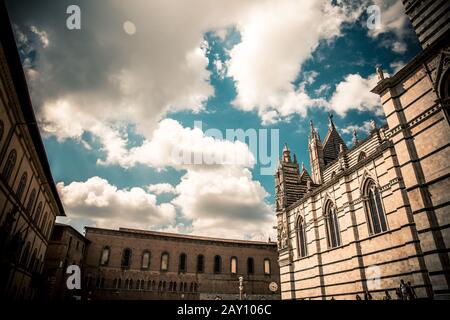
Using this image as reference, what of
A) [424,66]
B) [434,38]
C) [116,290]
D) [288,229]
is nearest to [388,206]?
[424,66]

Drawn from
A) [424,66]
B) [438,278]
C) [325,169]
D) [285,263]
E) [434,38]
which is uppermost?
[325,169]

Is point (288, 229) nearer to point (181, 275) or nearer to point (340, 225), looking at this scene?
point (340, 225)

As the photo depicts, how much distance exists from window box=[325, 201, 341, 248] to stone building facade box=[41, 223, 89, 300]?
94.6 ft

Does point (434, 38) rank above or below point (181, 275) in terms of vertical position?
above

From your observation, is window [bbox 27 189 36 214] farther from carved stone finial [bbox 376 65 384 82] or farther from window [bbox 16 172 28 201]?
carved stone finial [bbox 376 65 384 82]

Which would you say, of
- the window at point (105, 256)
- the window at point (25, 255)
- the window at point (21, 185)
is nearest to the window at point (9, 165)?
the window at point (21, 185)

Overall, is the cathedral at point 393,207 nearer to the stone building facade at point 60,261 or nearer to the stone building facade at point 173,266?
the stone building facade at point 173,266

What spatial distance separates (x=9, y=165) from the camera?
47.0 feet

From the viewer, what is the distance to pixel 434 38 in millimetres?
13586

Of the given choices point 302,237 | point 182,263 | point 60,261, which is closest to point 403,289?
point 302,237

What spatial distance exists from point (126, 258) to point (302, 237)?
28.2 meters

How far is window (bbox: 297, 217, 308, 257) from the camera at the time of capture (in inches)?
1055

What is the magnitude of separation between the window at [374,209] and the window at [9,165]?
2221 cm
